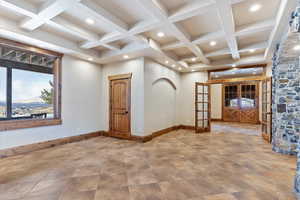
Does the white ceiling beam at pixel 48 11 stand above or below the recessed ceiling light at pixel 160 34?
below

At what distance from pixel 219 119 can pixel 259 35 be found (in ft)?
21.5

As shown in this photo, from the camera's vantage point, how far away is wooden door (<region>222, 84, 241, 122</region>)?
8870mm

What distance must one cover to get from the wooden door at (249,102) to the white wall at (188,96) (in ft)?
13.1

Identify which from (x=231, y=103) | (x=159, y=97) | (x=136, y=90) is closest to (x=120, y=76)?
(x=136, y=90)

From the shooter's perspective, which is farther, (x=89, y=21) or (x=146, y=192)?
(x=89, y=21)

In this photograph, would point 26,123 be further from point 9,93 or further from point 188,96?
point 188,96

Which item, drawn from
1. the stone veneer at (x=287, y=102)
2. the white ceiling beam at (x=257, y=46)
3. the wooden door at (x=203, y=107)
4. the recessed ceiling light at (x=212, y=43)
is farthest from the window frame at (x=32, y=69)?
the stone veneer at (x=287, y=102)

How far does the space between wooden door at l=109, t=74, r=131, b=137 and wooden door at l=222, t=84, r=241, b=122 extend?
23.3 feet

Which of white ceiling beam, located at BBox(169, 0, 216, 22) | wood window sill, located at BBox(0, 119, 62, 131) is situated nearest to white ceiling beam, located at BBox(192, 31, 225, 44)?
white ceiling beam, located at BBox(169, 0, 216, 22)

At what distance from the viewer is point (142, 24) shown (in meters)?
3.08

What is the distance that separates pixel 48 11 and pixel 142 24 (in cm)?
176

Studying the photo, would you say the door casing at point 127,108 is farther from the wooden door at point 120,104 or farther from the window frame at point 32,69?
the window frame at point 32,69

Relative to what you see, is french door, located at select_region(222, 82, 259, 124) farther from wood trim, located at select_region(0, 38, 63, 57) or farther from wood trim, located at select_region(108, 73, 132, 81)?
wood trim, located at select_region(0, 38, 63, 57)

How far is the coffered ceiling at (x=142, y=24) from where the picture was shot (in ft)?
8.29
